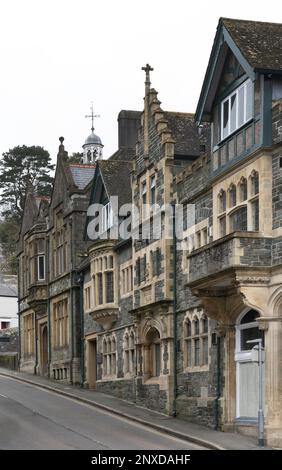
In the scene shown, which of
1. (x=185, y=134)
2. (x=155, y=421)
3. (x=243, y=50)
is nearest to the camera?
(x=243, y=50)

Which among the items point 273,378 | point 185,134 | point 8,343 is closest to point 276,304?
point 273,378

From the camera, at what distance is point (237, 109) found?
27781 mm

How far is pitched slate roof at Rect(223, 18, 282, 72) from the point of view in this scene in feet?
85.2

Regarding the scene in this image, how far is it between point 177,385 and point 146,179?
26.4ft

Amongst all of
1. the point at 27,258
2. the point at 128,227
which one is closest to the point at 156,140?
the point at 128,227

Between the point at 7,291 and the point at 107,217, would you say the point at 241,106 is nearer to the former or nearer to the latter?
the point at 107,217

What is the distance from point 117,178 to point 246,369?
54.3 ft

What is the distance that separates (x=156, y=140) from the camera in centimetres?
3491

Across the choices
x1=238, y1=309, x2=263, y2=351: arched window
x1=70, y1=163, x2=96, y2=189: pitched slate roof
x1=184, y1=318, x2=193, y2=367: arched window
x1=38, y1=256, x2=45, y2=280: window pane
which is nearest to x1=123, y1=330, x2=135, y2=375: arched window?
x1=184, y1=318, x2=193, y2=367: arched window

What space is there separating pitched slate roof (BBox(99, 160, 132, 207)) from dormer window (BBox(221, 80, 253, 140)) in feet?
41.7

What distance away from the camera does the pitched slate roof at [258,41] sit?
A: 85.2 feet

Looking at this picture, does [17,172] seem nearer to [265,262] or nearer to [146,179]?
[146,179]

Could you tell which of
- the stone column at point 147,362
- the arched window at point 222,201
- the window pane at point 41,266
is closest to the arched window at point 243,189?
the arched window at point 222,201

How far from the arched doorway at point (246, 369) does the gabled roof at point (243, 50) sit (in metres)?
6.68
